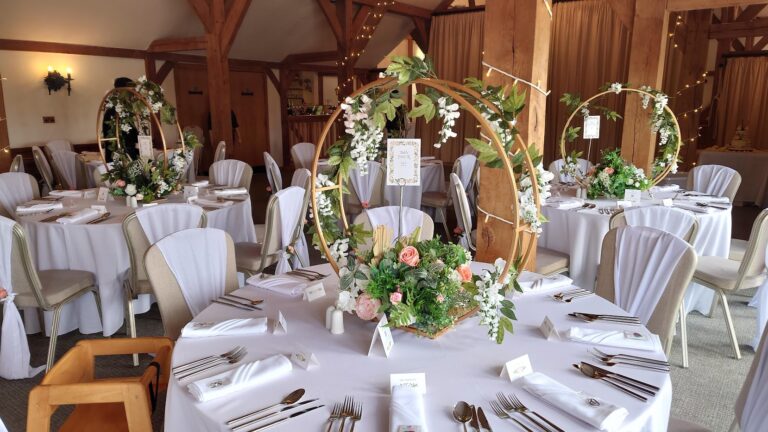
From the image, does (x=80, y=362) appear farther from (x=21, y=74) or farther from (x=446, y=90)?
(x=21, y=74)

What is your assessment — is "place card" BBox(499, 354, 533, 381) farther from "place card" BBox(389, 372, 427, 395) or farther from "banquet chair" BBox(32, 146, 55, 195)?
"banquet chair" BBox(32, 146, 55, 195)

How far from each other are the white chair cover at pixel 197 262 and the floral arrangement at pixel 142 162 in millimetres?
1832

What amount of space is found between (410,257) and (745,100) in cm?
1317

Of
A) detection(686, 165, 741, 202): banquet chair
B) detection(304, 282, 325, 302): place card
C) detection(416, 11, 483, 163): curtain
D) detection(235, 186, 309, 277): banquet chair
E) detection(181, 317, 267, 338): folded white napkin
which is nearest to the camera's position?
detection(181, 317, 267, 338): folded white napkin

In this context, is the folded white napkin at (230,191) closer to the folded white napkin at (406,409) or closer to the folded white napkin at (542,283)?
the folded white napkin at (542,283)

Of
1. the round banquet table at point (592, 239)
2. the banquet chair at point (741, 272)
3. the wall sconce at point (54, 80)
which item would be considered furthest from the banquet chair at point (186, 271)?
the wall sconce at point (54, 80)

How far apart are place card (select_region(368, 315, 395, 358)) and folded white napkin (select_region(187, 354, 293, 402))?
26 cm

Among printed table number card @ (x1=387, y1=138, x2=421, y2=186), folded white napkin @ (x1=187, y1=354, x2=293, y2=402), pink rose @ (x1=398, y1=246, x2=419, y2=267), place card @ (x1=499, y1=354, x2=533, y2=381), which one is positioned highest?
printed table number card @ (x1=387, y1=138, x2=421, y2=186)

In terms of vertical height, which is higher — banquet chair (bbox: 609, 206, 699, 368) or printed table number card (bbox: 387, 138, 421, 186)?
printed table number card (bbox: 387, 138, 421, 186)

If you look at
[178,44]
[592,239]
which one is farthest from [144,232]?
[178,44]

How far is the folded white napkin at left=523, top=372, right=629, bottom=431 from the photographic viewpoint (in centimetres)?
126

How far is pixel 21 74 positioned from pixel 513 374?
8614 mm

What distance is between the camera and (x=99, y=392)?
1.53 m

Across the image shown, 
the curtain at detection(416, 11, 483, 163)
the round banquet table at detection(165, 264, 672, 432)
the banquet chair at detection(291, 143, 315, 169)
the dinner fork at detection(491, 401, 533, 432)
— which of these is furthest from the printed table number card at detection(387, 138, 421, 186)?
the curtain at detection(416, 11, 483, 163)
